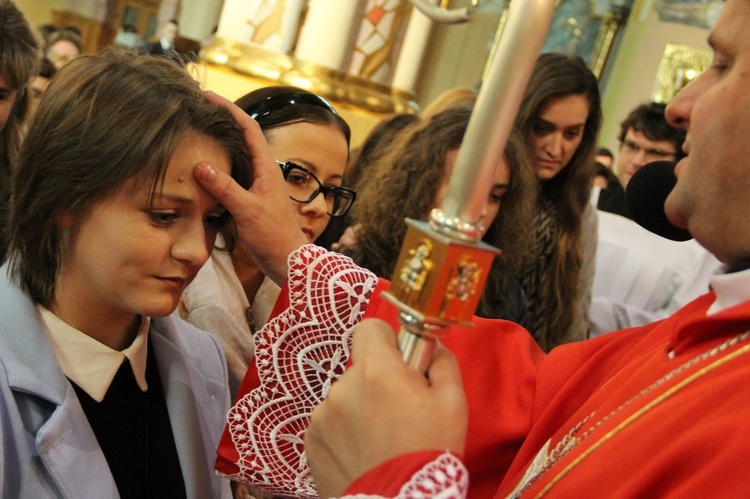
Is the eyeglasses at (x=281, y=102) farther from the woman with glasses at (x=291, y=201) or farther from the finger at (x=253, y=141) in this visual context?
the finger at (x=253, y=141)

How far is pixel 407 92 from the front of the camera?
4676mm

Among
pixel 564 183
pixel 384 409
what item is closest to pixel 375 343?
pixel 384 409

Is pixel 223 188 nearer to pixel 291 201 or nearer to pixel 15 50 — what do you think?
pixel 291 201

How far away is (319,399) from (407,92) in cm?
331

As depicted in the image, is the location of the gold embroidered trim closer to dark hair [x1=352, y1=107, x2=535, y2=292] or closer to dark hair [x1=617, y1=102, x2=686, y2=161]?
dark hair [x1=352, y1=107, x2=535, y2=292]

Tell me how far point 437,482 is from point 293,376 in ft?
2.13

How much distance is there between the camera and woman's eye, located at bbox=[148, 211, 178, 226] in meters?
1.54

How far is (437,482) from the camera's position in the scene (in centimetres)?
94

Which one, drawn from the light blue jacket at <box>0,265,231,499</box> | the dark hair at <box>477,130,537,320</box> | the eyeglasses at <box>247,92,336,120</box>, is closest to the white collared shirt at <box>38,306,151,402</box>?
the light blue jacket at <box>0,265,231,499</box>

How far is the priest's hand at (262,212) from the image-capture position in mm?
1559

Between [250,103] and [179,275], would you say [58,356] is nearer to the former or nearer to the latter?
[179,275]

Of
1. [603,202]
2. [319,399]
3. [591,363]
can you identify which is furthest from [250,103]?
[603,202]

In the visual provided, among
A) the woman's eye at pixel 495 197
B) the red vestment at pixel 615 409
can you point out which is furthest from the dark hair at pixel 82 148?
the woman's eye at pixel 495 197

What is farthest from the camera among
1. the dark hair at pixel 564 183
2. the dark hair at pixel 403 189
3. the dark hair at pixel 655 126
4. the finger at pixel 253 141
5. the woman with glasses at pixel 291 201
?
the dark hair at pixel 655 126
